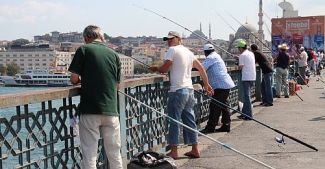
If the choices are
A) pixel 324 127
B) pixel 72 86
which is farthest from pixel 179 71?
pixel 324 127

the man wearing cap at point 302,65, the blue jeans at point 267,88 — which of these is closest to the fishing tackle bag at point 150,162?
the blue jeans at point 267,88

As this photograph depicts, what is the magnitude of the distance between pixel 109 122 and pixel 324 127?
6511mm

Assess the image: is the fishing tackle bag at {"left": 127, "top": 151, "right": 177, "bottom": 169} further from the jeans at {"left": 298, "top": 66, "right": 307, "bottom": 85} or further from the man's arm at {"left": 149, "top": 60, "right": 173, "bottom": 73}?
the jeans at {"left": 298, "top": 66, "right": 307, "bottom": 85}

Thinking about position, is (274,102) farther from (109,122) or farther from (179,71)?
(109,122)

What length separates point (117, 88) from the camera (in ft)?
18.4

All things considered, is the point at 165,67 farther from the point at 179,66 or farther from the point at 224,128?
the point at 224,128

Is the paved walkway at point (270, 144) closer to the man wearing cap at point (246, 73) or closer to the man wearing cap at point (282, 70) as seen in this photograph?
the man wearing cap at point (246, 73)

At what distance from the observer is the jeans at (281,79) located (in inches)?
645

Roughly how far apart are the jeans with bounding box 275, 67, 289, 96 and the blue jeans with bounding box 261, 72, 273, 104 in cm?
166

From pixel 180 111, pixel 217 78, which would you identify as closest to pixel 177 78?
pixel 180 111

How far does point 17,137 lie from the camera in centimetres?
455

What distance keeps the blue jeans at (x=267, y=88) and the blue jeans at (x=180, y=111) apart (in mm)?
7386

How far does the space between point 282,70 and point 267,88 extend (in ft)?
7.09

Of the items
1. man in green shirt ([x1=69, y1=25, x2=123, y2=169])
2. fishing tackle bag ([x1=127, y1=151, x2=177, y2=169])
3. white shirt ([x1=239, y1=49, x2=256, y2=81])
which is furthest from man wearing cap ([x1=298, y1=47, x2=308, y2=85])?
man in green shirt ([x1=69, y1=25, x2=123, y2=169])
